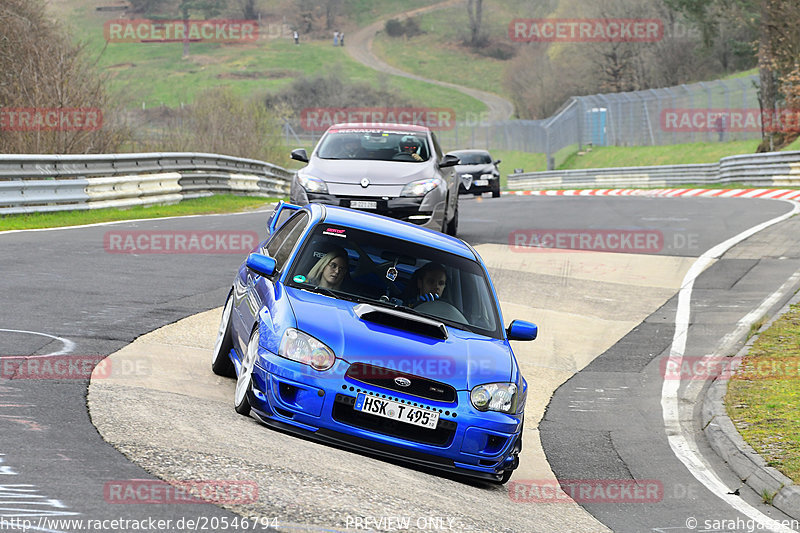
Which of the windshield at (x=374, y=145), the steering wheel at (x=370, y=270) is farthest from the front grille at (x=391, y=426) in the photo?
the windshield at (x=374, y=145)

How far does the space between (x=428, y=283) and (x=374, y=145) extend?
887cm

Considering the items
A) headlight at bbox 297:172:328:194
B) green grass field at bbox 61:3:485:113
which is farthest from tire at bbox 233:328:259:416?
green grass field at bbox 61:3:485:113

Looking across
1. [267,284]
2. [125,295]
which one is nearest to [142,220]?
[125,295]

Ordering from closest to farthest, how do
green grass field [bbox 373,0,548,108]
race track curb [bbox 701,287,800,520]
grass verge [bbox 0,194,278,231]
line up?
1. race track curb [bbox 701,287,800,520]
2. grass verge [bbox 0,194,278,231]
3. green grass field [bbox 373,0,548,108]

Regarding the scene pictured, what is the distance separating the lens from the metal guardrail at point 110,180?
767 inches

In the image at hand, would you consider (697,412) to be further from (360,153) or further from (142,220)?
(142,220)

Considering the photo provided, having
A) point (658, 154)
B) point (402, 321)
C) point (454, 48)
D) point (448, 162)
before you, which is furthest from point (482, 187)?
point (454, 48)

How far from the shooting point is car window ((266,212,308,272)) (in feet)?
27.1

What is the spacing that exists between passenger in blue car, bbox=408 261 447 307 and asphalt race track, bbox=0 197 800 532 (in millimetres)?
1468

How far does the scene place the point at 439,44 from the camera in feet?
507

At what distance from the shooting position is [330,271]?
791cm

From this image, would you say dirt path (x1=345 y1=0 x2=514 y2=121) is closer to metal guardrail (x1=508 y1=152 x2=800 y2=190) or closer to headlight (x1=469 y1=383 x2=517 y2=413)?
metal guardrail (x1=508 y1=152 x2=800 y2=190)

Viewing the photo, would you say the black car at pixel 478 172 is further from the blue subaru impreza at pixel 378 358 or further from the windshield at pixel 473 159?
the blue subaru impreza at pixel 378 358

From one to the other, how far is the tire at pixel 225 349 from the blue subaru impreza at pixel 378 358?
318 millimetres
